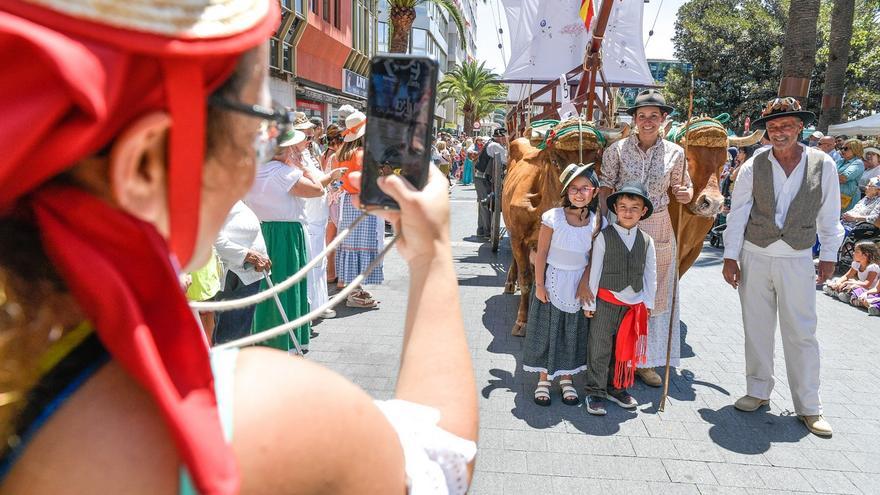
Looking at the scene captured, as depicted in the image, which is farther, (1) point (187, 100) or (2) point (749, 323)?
(2) point (749, 323)

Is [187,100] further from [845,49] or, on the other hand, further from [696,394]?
[845,49]

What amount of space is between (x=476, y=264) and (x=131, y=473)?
8.11 metres

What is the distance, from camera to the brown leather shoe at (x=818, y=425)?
3.73 meters

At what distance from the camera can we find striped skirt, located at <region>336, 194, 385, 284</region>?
6.62m

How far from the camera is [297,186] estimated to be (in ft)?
14.9

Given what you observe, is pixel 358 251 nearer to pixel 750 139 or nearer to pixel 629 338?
pixel 629 338

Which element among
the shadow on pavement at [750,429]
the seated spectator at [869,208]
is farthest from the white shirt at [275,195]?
the seated spectator at [869,208]

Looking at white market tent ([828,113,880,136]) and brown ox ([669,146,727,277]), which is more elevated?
white market tent ([828,113,880,136])

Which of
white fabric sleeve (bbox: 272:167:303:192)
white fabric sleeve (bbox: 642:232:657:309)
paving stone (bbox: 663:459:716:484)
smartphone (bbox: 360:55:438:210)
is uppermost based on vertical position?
smartphone (bbox: 360:55:438:210)

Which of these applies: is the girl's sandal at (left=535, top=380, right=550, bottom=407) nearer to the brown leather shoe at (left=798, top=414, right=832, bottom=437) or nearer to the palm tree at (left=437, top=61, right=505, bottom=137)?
the brown leather shoe at (left=798, top=414, right=832, bottom=437)

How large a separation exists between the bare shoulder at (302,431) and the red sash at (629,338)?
347cm

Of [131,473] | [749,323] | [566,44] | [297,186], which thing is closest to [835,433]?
[749,323]

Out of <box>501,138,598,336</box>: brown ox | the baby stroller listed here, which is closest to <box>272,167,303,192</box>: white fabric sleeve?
<box>501,138,598,336</box>: brown ox

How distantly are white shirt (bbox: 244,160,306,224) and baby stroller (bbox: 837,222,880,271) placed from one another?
7.29 meters
